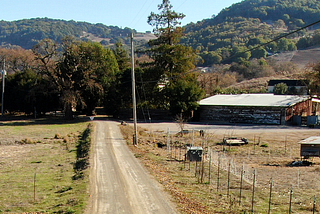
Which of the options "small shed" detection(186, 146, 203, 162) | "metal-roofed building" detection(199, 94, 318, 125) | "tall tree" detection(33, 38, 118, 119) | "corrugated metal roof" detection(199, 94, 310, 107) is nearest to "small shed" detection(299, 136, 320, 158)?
"small shed" detection(186, 146, 203, 162)

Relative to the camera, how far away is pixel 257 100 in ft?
172

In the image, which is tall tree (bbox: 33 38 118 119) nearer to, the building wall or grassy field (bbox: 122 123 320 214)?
the building wall

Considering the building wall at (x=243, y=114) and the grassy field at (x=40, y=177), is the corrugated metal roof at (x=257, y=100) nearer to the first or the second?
the building wall at (x=243, y=114)

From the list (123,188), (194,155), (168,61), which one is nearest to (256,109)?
(168,61)

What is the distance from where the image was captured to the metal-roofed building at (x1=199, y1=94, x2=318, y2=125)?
47.4m

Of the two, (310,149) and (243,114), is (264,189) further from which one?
(243,114)

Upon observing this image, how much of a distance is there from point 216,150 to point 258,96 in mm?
30135

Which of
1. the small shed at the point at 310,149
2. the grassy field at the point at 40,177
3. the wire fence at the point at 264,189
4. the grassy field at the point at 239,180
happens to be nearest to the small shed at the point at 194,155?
the wire fence at the point at 264,189

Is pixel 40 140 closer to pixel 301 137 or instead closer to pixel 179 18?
pixel 301 137

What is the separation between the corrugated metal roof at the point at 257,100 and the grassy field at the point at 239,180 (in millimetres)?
18622

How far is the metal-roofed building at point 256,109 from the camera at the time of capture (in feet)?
156

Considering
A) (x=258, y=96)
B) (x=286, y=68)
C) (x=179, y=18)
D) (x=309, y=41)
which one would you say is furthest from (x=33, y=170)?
(x=309, y=41)

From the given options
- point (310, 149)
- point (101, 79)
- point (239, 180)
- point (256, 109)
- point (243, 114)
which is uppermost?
point (101, 79)

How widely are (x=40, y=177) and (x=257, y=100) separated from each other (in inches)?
1588
